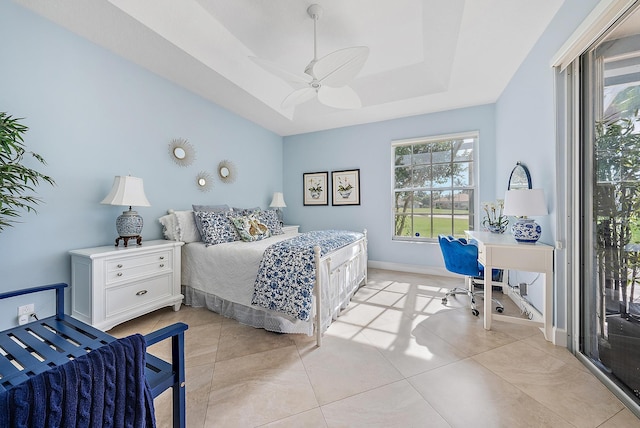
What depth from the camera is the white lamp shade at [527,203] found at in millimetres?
2043

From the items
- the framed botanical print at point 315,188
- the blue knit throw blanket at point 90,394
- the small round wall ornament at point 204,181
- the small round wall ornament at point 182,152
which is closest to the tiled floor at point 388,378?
the blue knit throw blanket at point 90,394

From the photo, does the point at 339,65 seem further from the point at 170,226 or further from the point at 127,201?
the point at 170,226

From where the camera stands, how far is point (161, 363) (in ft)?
3.55

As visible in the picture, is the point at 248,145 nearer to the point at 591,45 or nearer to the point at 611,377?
the point at 591,45

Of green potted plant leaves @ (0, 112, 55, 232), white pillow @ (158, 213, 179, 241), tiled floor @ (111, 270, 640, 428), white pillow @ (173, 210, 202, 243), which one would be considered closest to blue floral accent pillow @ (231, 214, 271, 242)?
white pillow @ (173, 210, 202, 243)

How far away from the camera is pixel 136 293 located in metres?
2.30

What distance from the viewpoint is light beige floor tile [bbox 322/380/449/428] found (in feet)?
4.25

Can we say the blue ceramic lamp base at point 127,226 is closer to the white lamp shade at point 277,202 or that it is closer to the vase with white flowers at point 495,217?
the white lamp shade at point 277,202

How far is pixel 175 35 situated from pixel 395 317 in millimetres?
3483

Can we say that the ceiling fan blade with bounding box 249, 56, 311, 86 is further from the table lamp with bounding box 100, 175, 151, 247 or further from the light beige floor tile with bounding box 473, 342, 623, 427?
the light beige floor tile with bounding box 473, 342, 623, 427

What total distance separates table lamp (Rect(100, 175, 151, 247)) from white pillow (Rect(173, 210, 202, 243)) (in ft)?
1.33

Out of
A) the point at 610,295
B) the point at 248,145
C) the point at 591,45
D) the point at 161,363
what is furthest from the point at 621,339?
the point at 248,145

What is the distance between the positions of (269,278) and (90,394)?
1.47 metres

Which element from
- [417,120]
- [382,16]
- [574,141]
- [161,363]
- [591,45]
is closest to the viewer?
[161,363]
